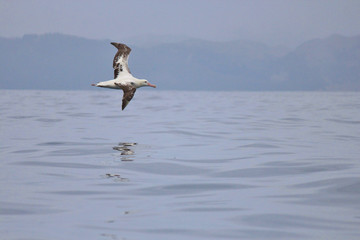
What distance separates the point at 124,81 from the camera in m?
21.2

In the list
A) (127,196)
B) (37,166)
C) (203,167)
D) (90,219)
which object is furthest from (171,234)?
(37,166)

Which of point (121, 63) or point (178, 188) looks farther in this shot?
point (121, 63)

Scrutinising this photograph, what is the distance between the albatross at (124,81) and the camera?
20.4 meters

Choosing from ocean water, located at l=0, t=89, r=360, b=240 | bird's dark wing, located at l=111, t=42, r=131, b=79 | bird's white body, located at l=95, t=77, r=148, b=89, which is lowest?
ocean water, located at l=0, t=89, r=360, b=240

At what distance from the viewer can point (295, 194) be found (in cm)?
1041

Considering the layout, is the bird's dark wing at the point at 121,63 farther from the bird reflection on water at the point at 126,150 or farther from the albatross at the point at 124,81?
the bird reflection on water at the point at 126,150

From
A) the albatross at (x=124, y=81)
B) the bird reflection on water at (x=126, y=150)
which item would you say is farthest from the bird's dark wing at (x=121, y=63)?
the bird reflection on water at (x=126, y=150)

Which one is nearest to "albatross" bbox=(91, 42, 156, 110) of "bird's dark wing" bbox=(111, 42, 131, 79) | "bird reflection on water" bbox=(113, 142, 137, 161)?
"bird's dark wing" bbox=(111, 42, 131, 79)

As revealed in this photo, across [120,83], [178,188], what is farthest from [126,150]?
[178,188]

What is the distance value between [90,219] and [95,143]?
11084 millimetres

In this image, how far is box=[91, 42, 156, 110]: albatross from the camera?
20416 millimetres

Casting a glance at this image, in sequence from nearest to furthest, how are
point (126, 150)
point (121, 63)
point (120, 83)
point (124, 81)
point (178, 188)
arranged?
1. point (178, 188)
2. point (126, 150)
3. point (120, 83)
4. point (124, 81)
5. point (121, 63)

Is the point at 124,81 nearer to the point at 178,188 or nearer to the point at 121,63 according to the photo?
the point at 121,63

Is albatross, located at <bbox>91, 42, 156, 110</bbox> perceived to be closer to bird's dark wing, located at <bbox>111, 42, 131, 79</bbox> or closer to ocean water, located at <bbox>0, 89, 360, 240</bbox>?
bird's dark wing, located at <bbox>111, 42, 131, 79</bbox>
